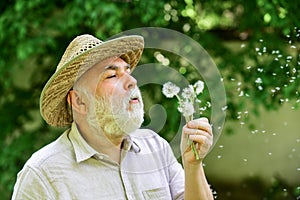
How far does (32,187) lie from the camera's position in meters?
1.67

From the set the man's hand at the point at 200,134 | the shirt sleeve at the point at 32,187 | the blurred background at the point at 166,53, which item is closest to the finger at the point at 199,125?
the man's hand at the point at 200,134

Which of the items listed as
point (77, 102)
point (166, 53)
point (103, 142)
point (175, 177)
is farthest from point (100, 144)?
point (166, 53)

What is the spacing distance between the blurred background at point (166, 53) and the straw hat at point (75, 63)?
1.45 meters

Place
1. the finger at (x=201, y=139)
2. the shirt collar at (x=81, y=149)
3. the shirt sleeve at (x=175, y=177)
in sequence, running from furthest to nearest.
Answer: the shirt sleeve at (x=175, y=177), the shirt collar at (x=81, y=149), the finger at (x=201, y=139)

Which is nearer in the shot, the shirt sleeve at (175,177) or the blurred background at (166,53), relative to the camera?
the shirt sleeve at (175,177)

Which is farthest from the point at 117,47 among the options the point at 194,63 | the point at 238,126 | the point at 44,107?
the point at 238,126

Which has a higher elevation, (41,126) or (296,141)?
(296,141)

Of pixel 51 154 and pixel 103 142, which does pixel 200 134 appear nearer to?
pixel 103 142

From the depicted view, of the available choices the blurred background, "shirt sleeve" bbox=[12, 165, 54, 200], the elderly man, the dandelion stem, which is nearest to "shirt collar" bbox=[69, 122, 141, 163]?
the elderly man

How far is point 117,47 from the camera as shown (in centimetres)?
177

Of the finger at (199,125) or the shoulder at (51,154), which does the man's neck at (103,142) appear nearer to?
the shoulder at (51,154)

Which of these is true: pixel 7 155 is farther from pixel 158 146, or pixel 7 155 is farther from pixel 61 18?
pixel 158 146

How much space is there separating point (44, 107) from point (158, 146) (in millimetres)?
337

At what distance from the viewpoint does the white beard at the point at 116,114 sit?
1.69 meters
